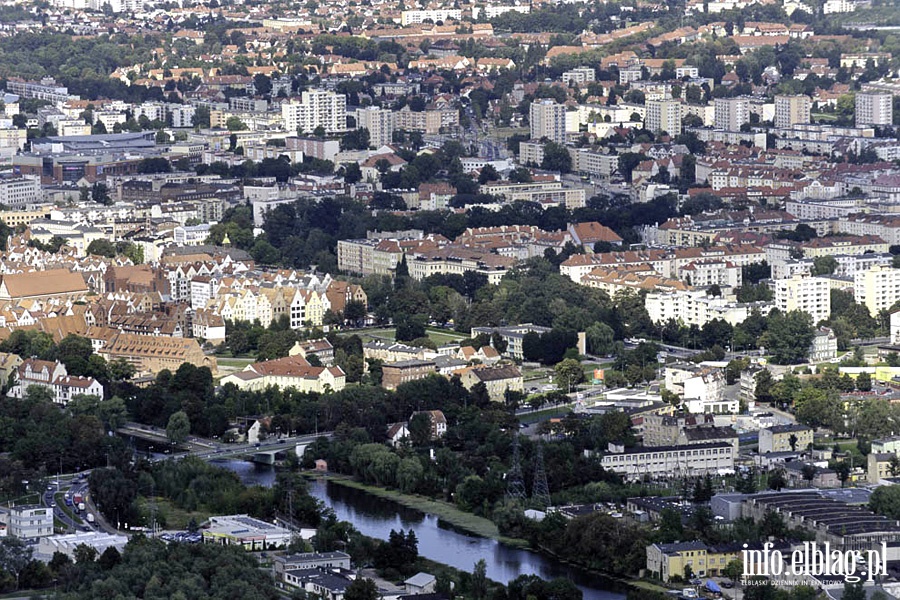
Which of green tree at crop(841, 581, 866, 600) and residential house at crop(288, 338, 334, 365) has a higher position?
green tree at crop(841, 581, 866, 600)

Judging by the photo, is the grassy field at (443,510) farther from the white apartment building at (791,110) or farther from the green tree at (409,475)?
the white apartment building at (791,110)

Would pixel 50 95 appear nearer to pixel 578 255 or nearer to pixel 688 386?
pixel 578 255

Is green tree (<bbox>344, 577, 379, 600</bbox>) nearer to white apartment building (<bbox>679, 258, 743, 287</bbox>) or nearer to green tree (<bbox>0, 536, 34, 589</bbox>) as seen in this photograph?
green tree (<bbox>0, 536, 34, 589</bbox>)

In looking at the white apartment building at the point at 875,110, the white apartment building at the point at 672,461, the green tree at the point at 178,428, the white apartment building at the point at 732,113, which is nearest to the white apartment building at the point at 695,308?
the white apartment building at the point at 672,461

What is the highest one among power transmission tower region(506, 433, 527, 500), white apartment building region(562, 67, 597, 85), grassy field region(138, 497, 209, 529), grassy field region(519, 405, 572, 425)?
white apartment building region(562, 67, 597, 85)

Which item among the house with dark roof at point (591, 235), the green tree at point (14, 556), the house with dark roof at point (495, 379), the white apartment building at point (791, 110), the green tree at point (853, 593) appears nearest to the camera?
the green tree at point (853, 593)

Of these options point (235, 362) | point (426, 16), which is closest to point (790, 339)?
point (235, 362)

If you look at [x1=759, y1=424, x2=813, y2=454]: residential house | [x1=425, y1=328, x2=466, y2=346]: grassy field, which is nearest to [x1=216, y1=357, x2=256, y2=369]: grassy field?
[x1=425, y1=328, x2=466, y2=346]: grassy field
